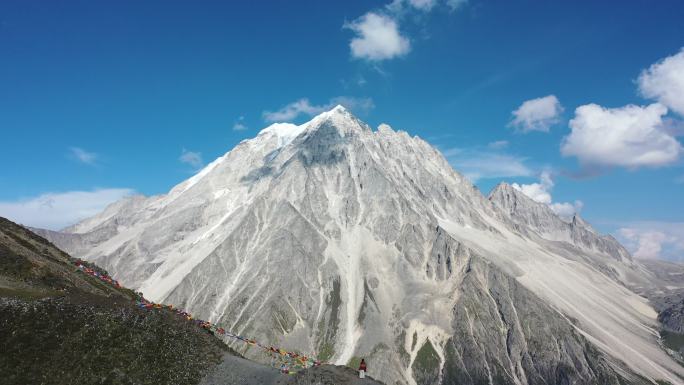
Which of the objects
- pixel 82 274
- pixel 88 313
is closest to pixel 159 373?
pixel 88 313

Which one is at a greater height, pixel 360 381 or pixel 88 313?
pixel 360 381

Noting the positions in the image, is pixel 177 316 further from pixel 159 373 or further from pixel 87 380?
pixel 87 380

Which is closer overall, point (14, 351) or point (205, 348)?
point (14, 351)

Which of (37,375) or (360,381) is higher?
(360,381)

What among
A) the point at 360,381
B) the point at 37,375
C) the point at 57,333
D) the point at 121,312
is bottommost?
the point at 37,375

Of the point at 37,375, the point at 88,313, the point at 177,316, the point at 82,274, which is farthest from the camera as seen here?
the point at 82,274

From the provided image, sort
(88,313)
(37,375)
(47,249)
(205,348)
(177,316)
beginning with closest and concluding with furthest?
(37,375)
(88,313)
(205,348)
(177,316)
(47,249)

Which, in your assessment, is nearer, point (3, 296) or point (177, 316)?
point (3, 296)

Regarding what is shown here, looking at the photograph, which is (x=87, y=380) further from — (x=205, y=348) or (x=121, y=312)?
(x=205, y=348)

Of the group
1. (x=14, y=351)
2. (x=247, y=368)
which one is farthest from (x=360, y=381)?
(x=14, y=351)
